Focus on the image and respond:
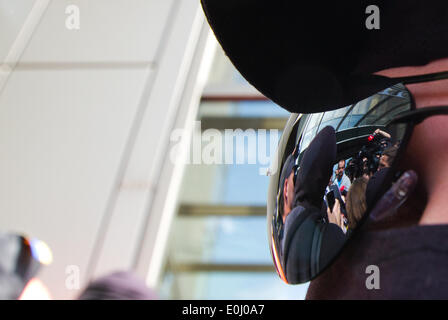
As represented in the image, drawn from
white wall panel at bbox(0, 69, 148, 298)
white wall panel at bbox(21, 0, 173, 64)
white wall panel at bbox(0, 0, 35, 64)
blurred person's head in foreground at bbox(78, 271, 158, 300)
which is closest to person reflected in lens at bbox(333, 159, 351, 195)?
blurred person's head in foreground at bbox(78, 271, 158, 300)

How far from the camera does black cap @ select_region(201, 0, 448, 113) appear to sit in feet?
1.36

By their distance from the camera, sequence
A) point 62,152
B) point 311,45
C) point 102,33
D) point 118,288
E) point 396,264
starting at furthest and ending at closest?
point 102,33, point 62,152, point 118,288, point 311,45, point 396,264

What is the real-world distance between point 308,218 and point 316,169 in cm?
5

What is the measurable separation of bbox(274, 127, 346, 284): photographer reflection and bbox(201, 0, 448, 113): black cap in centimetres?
5

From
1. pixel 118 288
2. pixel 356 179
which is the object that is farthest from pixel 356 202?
pixel 118 288

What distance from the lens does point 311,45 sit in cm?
44

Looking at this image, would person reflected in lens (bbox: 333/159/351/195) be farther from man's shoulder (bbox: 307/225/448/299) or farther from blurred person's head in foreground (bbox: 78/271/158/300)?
blurred person's head in foreground (bbox: 78/271/158/300)

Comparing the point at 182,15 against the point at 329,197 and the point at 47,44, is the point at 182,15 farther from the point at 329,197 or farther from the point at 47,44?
the point at 329,197

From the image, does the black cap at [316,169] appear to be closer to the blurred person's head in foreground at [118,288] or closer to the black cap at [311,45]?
the black cap at [311,45]

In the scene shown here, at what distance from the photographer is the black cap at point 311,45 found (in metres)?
0.42

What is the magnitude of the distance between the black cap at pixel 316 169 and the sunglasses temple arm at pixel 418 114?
6 cm

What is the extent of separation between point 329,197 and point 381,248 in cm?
8

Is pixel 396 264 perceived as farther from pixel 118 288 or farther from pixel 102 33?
pixel 102 33

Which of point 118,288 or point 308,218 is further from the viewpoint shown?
point 118,288
